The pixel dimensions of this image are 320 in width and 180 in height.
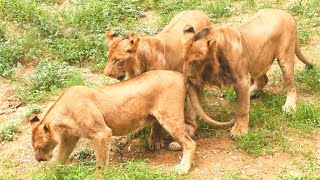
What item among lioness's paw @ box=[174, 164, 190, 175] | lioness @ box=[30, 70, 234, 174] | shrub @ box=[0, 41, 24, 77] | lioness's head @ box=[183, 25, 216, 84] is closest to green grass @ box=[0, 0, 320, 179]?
shrub @ box=[0, 41, 24, 77]

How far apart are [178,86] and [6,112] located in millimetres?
3272

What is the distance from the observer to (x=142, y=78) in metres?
7.46

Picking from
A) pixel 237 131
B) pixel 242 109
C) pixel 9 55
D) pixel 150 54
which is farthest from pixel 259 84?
pixel 9 55

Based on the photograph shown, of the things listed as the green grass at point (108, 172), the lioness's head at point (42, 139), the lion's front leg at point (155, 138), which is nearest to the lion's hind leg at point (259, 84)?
the lion's front leg at point (155, 138)

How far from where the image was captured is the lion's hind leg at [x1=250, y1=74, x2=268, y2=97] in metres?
9.27

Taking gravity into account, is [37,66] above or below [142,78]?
below

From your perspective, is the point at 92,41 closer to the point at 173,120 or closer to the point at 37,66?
the point at 37,66

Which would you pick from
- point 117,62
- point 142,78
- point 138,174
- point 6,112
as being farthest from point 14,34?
point 138,174

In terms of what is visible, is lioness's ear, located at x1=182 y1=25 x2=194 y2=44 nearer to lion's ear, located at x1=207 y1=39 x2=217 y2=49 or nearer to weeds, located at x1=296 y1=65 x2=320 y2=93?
lion's ear, located at x1=207 y1=39 x2=217 y2=49

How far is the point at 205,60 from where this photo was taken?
7.50m

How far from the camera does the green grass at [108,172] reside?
6.96m

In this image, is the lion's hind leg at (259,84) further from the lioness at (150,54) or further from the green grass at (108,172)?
the green grass at (108,172)

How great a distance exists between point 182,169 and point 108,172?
960mm

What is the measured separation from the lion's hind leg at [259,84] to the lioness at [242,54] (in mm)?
93
